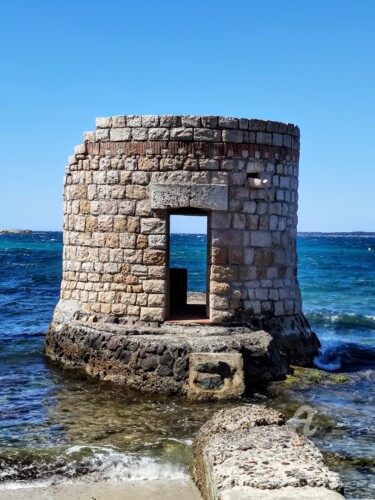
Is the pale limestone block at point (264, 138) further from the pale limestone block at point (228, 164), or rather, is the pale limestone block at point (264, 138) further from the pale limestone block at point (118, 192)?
the pale limestone block at point (118, 192)

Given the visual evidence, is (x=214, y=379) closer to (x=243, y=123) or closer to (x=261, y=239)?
(x=261, y=239)

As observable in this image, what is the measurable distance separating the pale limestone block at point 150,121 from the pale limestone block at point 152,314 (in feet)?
9.41

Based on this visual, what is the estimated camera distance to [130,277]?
35.2 feet

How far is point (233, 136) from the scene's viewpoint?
10680mm

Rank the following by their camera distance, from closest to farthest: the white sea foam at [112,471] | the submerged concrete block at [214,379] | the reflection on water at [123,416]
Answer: the white sea foam at [112,471], the reflection on water at [123,416], the submerged concrete block at [214,379]

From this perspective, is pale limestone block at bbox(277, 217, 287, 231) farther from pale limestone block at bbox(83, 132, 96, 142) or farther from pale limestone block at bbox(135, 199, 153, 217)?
pale limestone block at bbox(83, 132, 96, 142)

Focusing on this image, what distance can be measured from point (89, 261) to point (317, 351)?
14.5ft

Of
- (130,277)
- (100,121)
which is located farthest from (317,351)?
(100,121)

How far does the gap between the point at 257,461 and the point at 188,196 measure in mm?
5372

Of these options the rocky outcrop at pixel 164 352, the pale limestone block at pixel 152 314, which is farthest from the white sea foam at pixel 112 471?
the pale limestone block at pixel 152 314

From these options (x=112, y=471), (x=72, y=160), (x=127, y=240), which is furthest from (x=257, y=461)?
(x=72, y=160)

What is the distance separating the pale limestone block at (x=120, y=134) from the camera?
10758 millimetres

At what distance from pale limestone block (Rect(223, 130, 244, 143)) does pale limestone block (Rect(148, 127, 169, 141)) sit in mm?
909

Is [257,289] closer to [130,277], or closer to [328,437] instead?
[130,277]
